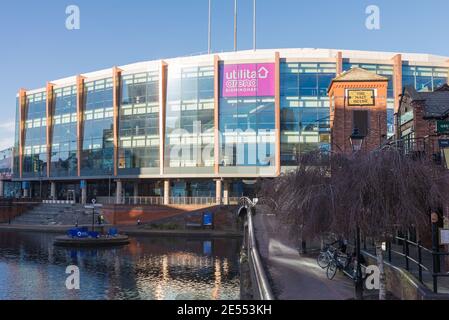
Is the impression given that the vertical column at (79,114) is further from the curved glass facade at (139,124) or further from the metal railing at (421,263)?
the metal railing at (421,263)

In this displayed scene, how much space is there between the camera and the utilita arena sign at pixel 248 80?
54719 mm

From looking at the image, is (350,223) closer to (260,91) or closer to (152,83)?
(260,91)

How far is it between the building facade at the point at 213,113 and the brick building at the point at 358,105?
20327mm

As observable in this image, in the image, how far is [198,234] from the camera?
46.1m

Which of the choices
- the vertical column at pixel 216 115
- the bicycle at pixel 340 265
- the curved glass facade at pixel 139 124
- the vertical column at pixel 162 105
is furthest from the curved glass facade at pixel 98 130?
the bicycle at pixel 340 265

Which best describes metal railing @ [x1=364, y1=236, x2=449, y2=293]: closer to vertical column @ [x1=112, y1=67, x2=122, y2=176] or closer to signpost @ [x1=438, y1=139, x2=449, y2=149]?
signpost @ [x1=438, y1=139, x2=449, y2=149]

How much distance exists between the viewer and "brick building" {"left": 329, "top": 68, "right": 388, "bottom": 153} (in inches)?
1172

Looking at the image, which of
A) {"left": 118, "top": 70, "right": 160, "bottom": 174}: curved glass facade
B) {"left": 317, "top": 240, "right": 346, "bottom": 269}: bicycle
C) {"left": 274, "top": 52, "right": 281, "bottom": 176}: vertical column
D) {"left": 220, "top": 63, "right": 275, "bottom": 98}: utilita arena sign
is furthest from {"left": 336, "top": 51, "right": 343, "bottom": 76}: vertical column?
{"left": 317, "top": 240, "right": 346, "bottom": 269}: bicycle

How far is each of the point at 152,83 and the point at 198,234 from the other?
22.8 metres

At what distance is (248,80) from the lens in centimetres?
5512

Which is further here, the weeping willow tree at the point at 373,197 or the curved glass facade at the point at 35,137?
the curved glass facade at the point at 35,137
